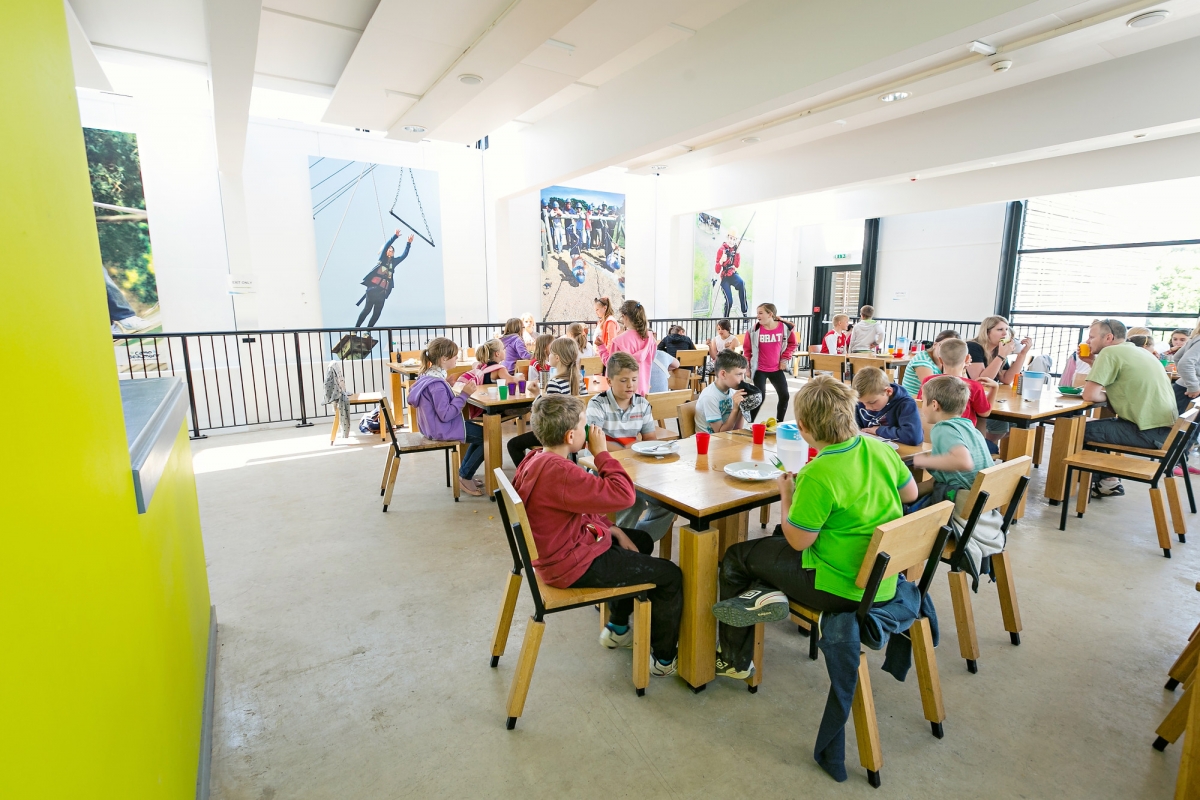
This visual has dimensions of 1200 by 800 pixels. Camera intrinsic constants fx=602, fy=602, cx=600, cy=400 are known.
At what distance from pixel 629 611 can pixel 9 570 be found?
218cm

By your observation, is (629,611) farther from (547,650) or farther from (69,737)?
(69,737)

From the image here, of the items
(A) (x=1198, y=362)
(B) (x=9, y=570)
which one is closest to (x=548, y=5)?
(B) (x=9, y=570)

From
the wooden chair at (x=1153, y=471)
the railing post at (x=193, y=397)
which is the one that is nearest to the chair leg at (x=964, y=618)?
the wooden chair at (x=1153, y=471)

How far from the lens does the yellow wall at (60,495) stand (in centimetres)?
73

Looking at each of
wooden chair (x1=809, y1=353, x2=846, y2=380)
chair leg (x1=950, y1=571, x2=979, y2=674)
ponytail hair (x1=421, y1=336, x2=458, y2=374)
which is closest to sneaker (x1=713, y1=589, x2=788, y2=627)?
chair leg (x1=950, y1=571, x2=979, y2=674)

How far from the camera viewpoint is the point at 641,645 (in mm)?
2275

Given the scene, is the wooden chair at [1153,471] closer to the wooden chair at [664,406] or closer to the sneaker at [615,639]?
the wooden chair at [664,406]

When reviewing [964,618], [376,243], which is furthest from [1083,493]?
[376,243]

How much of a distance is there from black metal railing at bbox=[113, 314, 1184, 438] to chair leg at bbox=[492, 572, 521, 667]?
15.5ft

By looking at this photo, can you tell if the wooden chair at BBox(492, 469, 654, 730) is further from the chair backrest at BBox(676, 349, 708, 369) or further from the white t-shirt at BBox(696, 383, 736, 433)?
the chair backrest at BBox(676, 349, 708, 369)

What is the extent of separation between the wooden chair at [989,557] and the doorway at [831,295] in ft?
34.3

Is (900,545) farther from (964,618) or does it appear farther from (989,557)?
(989,557)

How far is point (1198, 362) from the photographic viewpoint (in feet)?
15.8

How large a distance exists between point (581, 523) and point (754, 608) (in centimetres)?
68
